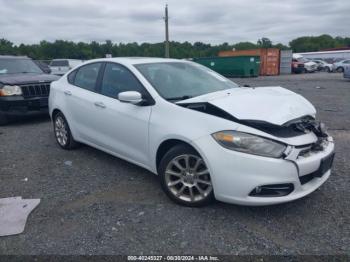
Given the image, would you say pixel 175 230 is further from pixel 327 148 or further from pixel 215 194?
pixel 327 148

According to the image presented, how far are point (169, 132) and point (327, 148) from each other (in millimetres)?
1627

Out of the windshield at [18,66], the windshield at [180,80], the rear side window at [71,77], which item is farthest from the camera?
the windshield at [18,66]

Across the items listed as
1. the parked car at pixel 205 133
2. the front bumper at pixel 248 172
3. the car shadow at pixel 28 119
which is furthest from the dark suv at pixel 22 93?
the front bumper at pixel 248 172

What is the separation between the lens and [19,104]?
25.4ft

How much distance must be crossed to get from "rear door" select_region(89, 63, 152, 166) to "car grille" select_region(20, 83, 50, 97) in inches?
150

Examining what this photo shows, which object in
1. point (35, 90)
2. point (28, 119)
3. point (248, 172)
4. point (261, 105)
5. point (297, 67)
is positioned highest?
point (261, 105)

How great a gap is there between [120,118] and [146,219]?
4.44 feet

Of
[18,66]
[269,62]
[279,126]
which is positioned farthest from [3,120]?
[269,62]

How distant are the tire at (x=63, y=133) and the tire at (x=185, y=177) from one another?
243cm

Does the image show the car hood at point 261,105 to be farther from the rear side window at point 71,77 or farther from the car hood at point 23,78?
the car hood at point 23,78

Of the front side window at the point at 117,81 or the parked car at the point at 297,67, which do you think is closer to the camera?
the front side window at the point at 117,81

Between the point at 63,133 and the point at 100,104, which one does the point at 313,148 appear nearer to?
the point at 100,104

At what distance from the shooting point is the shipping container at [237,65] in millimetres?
26594

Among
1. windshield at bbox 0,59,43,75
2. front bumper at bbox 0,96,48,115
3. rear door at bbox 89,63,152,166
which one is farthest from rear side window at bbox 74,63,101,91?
windshield at bbox 0,59,43,75
